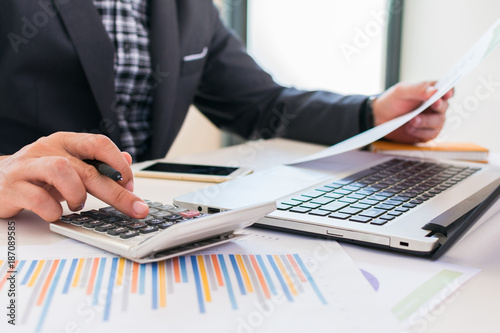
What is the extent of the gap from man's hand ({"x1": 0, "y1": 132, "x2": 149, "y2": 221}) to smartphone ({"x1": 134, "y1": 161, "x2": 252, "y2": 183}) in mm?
216

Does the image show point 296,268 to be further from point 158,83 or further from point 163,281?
point 158,83

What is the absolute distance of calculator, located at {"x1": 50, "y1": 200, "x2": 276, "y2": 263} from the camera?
0.40m

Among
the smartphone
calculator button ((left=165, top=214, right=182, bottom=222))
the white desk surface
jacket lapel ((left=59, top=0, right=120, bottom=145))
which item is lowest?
the smartphone

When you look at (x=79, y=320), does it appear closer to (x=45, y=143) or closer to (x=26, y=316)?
(x=26, y=316)

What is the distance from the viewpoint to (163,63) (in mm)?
1083

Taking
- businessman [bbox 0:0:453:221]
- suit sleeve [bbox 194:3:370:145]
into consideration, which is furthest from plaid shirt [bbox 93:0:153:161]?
suit sleeve [bbox 194:3:370:145]

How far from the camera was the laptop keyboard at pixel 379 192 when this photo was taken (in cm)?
50

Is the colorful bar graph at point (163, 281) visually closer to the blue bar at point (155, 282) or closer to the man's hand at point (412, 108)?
the blue bar at point (155, 282)

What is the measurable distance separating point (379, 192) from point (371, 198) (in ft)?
0.12

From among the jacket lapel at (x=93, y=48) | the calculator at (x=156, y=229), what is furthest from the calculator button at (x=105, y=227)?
the jacket lapel at (x=93, y=48)

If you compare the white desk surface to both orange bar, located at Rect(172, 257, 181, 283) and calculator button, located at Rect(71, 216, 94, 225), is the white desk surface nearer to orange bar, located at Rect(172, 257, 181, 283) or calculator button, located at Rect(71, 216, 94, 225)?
calculator button, located at Rect(71, 216, 94, 225)

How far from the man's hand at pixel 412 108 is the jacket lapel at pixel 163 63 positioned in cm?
47

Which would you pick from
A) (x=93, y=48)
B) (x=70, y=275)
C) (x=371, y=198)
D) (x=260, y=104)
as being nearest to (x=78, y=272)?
(x=70, y=275)

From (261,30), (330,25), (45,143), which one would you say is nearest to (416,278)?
(45,143)
